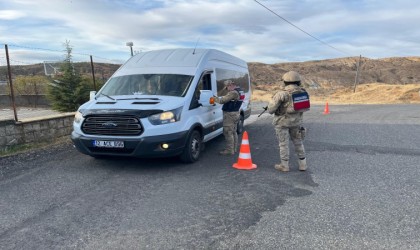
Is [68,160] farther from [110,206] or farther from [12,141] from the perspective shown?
[110,206]

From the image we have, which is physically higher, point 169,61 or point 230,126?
point 169,61

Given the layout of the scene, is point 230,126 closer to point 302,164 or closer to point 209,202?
point 302,164

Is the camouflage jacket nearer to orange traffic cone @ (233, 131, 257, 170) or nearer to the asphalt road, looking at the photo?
orange traffic cone @ (233, 131, 257, 170)

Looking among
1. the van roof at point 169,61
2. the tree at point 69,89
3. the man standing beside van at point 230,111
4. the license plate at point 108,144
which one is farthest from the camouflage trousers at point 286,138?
the tree at point 69,89

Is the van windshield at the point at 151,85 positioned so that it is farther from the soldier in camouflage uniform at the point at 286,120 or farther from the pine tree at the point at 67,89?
the pine tree at the point at 67,89

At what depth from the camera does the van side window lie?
6.49 metres

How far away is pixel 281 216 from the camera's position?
4.09 m

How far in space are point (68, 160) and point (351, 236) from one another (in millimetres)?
5397

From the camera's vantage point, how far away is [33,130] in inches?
324

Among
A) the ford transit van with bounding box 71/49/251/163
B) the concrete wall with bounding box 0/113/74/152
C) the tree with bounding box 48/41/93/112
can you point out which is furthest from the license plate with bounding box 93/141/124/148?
the tree with bounding box 48/41/93/112

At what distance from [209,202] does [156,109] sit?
1956mm

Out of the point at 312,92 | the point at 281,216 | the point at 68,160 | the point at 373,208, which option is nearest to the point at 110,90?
the point at 68,160

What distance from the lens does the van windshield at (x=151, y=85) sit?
6551 millimetres

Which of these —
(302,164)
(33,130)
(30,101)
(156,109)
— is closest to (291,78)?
(302,164)
